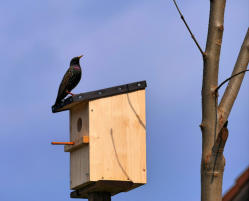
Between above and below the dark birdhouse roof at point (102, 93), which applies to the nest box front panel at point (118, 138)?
below

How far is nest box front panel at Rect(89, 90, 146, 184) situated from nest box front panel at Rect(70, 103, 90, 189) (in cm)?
10

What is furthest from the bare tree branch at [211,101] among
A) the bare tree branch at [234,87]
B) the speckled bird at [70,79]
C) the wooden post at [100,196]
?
the speckled bird at [70,79]

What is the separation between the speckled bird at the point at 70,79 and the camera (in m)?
7.46

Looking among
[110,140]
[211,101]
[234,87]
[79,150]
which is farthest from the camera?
[79,150]

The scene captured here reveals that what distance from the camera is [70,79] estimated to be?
7645mm

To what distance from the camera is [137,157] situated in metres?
6.79

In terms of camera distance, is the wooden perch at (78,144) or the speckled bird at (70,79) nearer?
the wooden perch at (78,144)

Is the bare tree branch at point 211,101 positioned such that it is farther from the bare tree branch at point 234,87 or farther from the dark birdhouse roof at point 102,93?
the dark birdhouse roof at point 102,93

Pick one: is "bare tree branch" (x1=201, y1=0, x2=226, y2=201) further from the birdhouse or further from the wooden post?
the wooden post

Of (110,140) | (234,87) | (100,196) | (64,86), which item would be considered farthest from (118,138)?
(234,87)

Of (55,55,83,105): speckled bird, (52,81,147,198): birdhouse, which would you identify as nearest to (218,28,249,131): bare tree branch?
(52,81,147,198): birdhouse

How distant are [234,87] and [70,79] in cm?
346

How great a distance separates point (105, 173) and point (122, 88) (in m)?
1.00

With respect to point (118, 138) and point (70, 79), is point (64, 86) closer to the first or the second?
point (70, 79)
